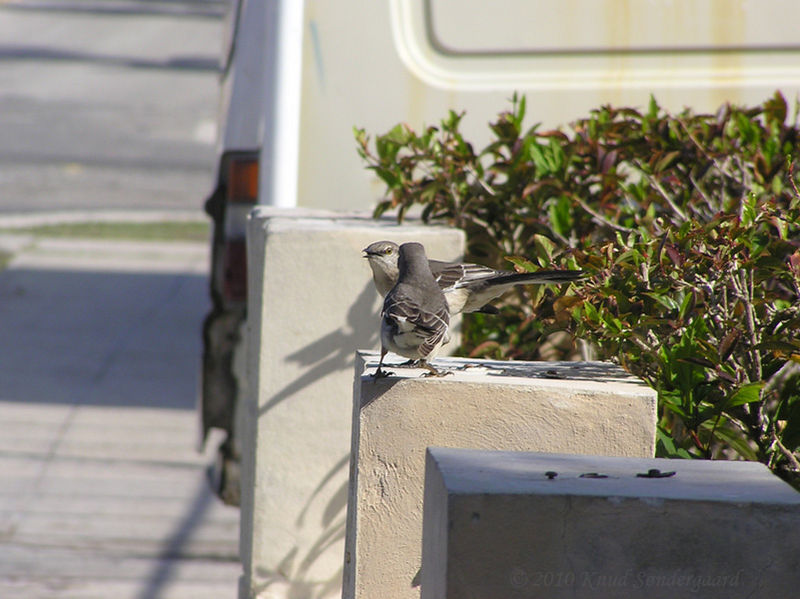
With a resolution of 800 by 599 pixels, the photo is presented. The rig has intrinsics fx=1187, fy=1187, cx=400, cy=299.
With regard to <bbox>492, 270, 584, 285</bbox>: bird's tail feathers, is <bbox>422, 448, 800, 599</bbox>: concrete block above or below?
below

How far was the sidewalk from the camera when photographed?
578 centimetres

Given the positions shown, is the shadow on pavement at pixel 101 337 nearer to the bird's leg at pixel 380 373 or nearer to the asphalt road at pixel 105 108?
the asphalt road at pixel 105 108

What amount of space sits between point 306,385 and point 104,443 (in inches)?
155

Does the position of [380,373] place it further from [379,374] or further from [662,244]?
[662,244]

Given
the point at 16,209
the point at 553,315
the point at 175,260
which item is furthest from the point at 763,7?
the point at 16,209

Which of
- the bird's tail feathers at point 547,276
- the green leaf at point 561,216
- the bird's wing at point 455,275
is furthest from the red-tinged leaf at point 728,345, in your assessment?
the green leaf at point 561,216

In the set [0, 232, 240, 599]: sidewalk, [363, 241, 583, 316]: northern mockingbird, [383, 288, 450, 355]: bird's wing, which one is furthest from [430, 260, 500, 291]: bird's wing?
[0, 232, 240, 599]: sidewalk

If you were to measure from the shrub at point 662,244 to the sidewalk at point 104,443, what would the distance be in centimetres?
238

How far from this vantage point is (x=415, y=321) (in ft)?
10.1

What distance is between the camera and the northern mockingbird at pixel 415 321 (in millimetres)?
3074

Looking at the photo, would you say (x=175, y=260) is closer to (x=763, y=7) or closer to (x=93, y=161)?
(x=93, y=161)

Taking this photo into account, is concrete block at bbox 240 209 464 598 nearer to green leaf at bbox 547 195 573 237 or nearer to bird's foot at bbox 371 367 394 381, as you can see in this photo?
green leaf at bbox 547 195 573 237

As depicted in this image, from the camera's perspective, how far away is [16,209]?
16.3 metres

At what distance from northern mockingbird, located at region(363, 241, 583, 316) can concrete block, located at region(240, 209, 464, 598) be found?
0.29 m
